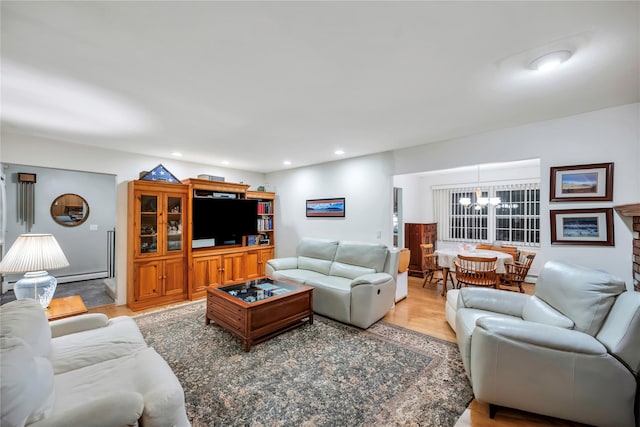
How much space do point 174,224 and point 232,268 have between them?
1262 mm

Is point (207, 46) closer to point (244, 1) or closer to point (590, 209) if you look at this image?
point (244, 1)

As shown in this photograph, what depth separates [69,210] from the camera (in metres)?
5.01

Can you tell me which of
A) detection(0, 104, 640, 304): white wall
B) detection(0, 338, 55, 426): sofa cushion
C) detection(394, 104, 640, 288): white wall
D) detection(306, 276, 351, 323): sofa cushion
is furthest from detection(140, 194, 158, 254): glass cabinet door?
detection(394, 104, 640, 288): white wall

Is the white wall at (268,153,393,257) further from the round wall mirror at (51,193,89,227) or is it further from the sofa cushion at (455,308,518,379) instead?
the round wall mirror at (51,193,89,227)

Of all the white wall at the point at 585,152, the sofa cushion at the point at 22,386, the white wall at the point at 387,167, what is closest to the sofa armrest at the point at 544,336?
the white wall at the point at 585,152

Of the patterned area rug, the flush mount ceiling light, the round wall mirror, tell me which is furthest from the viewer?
the round wall mirror

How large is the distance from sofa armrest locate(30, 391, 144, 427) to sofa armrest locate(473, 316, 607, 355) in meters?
2.03

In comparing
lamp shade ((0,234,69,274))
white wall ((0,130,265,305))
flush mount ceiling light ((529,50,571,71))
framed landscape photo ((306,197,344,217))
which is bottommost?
lamp shade ((0,234,69,274))

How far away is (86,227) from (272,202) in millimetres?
3716

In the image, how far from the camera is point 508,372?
5.51ft

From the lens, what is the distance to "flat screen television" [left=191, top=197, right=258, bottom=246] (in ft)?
14.4

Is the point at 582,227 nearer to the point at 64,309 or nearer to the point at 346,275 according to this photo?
the point at 346,275

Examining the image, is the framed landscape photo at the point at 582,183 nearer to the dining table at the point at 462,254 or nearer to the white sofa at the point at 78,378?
the dining table at the point at 462,254

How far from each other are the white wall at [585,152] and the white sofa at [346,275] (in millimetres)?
1748
